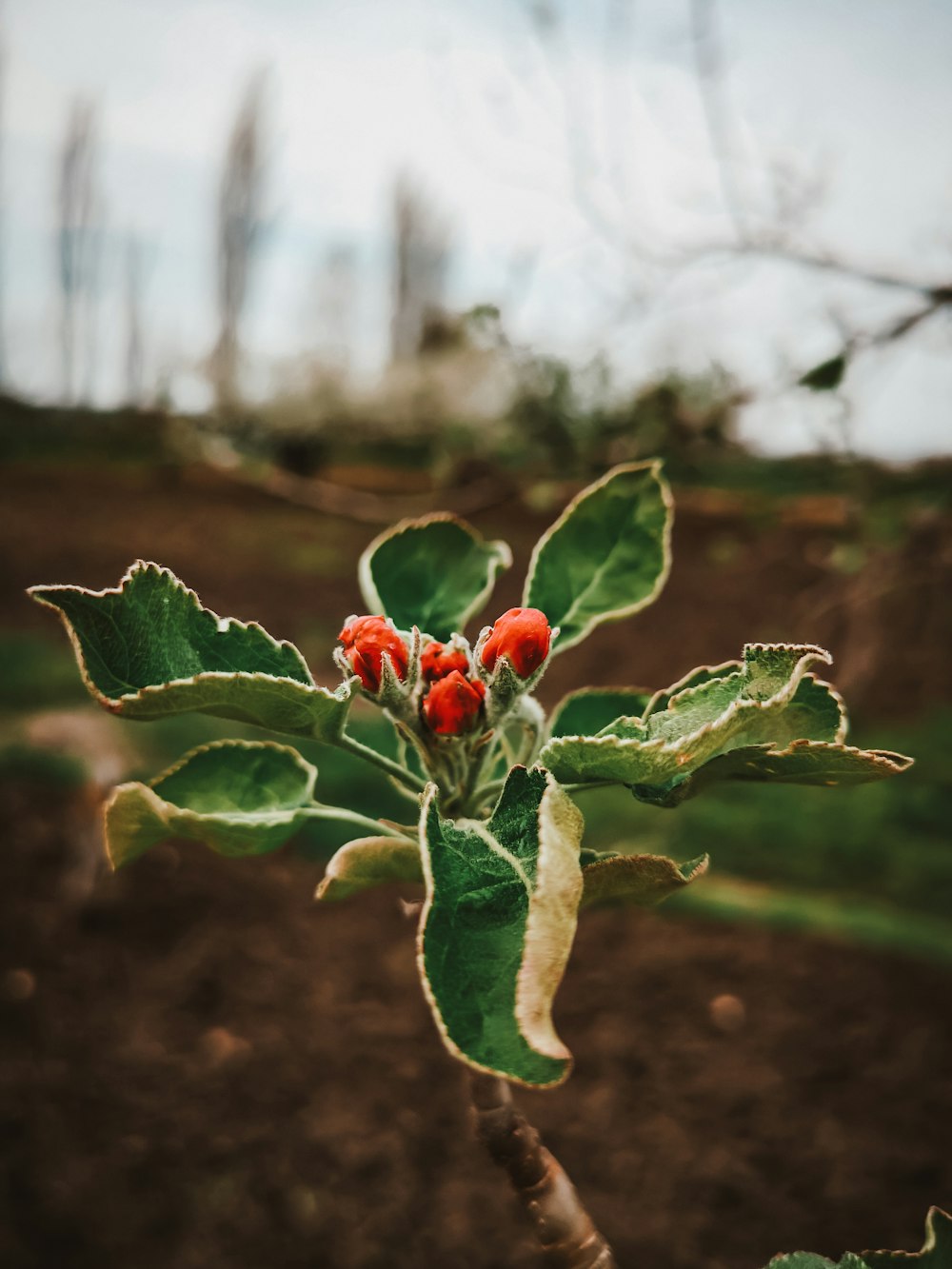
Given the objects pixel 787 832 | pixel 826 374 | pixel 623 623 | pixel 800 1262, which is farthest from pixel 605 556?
pixel 623 623

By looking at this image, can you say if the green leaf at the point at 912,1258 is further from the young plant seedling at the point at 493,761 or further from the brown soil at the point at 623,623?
the brown soil at the point at 623,623

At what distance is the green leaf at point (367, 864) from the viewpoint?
540 millimetres

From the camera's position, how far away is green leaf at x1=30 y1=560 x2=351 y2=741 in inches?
19.1

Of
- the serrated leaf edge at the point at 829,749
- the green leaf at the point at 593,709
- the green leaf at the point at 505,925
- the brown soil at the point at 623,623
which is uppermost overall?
the serrated leaf edge at the point at 829,749

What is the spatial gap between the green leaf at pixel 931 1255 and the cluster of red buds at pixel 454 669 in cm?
42

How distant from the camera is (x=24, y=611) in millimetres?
5102

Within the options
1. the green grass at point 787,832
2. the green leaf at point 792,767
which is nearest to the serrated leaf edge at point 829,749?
the green leaf at point 792,767

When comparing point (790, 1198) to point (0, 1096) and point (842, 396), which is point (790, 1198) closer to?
point (842, 396)

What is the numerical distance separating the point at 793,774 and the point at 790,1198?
132cm

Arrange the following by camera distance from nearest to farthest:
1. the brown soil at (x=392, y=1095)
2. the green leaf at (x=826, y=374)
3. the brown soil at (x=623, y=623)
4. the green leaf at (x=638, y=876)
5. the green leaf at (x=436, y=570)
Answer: the green leaf at (x=638, y=876) < the green leaf at (x=436, y=570) < the green leaf at (x=826, y=374) < the brown soil at (x=392, y=1095) < the brown soil at (x=623, y=623)

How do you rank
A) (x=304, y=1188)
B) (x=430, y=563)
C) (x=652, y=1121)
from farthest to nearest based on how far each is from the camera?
(x=652, y=1121) → (x=304, y=1188) → (x=430, y=563)

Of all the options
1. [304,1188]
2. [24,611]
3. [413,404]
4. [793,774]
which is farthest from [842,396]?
[413,404]

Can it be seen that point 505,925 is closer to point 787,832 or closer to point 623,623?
point 787,832

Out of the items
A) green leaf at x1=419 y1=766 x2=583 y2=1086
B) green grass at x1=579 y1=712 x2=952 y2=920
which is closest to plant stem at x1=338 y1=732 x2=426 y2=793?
green leaf at x1=419 y1=766 x2=583 y2=1086
